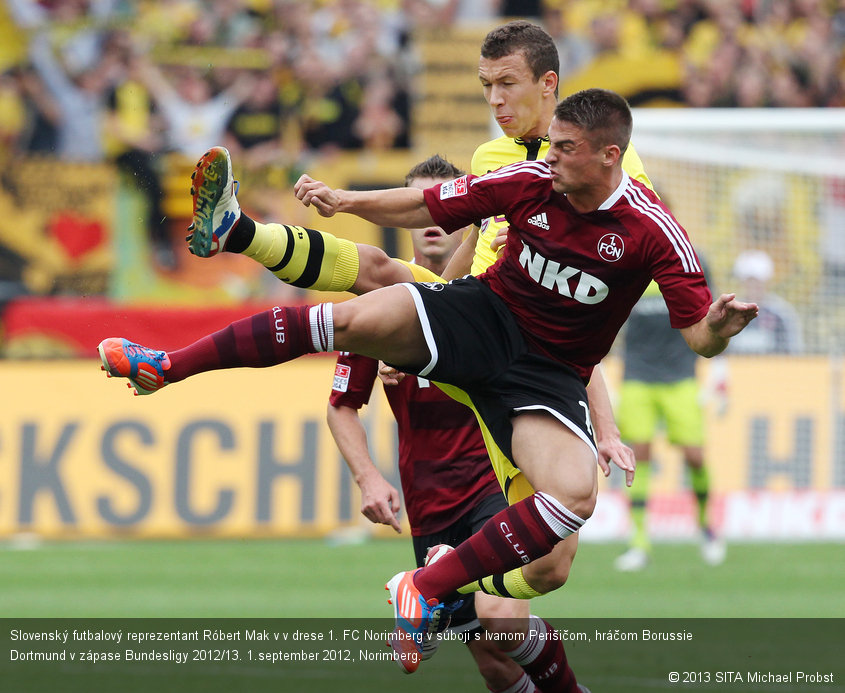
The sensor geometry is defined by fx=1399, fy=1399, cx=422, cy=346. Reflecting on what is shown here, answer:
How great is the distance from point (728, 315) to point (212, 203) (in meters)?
2.02

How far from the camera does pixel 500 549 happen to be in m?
5.32

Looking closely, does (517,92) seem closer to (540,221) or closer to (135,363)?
(540,221)

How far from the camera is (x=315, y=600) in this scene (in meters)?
8.97

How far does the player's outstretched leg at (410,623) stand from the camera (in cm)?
520

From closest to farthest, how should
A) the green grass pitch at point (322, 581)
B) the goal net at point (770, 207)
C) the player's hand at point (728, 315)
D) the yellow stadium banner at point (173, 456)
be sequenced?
the player's hand at point (728, 315), the green grass pitch at point (322, 581), the yellow stadium banner at point (173, 456), the goal net at point (770, 207)

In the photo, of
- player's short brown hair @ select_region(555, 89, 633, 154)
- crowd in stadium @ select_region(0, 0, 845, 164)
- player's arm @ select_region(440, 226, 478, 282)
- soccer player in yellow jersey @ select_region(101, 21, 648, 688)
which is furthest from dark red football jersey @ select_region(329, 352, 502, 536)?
crowd in stadium @ select_region(0, 0, 845, 164)

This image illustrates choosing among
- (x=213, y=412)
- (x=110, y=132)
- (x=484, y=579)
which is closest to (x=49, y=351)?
(x=213, y=412)

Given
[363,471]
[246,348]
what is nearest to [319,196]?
[246,348]

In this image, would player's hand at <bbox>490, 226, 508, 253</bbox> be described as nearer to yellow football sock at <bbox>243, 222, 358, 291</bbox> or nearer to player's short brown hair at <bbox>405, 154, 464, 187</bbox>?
yellow football sock at <bbox>243, 222, 358, 291</bbox>

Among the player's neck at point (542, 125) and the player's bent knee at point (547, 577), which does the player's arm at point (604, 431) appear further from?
the player's neck at point (542, 125)

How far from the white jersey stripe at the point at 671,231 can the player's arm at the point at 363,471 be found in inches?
62.8

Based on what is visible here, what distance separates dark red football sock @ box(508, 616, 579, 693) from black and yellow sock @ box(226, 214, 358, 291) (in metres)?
1.67

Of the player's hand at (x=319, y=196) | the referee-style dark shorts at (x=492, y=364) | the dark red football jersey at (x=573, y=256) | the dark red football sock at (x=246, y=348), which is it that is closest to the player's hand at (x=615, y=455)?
the referee-style dark shorts at (x=492, y=364)

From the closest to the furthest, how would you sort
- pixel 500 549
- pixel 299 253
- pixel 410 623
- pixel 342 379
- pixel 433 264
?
1. pixel 410 623
2. pixel 500 549
3. pixel 299 253
4. pixel 342 379
5. pixel 433 264
